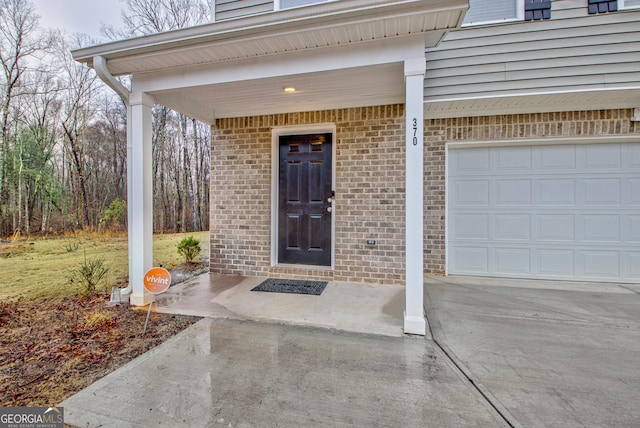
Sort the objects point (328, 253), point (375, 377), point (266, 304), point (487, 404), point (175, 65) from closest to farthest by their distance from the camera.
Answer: point (487, 404)
point (375, 377)
point (175, 65)
point (266, 304)
point (328, 253)

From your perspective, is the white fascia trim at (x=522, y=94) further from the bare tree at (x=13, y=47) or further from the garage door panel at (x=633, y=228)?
the bare tree at (x=13, y=47)

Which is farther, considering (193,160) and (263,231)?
(193,160)

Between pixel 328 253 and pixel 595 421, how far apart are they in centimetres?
306

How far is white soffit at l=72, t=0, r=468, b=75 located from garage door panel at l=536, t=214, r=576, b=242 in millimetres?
3211

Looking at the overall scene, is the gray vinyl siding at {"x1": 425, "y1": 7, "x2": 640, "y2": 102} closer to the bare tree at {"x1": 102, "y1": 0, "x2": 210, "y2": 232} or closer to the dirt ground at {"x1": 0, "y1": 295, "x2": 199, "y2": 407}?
the dirt ground at {"x1": 0, "y1": 295, "x2": 199, "y2": 407}

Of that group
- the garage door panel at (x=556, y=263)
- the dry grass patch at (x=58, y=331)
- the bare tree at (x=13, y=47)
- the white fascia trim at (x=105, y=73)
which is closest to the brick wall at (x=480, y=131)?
the garage door panel at (x=556, y=263)

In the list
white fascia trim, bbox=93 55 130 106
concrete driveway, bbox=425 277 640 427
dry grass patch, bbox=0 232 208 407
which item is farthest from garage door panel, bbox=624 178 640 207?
white fascia trim, bbox=93 55 130 106

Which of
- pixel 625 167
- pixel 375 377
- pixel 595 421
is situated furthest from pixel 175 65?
pixel 625 167

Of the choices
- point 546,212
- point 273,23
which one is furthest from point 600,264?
point 273,23

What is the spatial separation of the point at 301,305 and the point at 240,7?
4.32 m

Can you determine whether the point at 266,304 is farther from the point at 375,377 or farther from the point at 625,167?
the point at 625,167

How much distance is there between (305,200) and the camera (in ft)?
14.1

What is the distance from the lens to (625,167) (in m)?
3.93

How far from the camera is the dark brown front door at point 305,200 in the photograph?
424 centimetres
